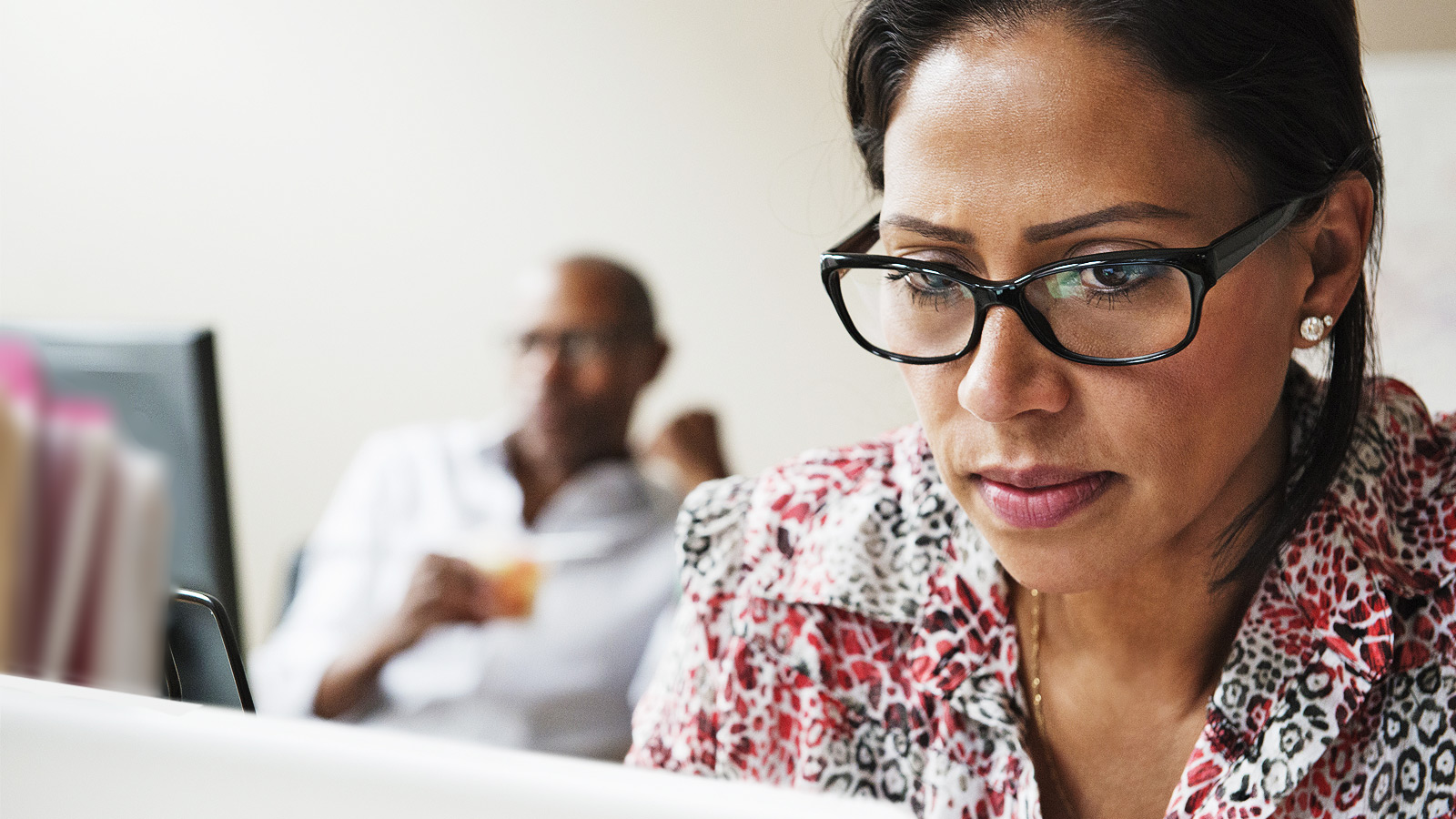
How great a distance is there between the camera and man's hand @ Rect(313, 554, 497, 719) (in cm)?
196

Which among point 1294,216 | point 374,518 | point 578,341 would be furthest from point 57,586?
point 374,518

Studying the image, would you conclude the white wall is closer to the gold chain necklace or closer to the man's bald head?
the man's bald head

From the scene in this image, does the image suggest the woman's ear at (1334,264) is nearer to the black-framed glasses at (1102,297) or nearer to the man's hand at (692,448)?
the black-framed glasses at (1102,297)

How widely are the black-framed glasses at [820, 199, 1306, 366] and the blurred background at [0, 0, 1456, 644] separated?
4.05ft

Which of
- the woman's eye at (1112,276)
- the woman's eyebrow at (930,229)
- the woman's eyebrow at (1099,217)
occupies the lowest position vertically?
the woman's eye at (1112,276)

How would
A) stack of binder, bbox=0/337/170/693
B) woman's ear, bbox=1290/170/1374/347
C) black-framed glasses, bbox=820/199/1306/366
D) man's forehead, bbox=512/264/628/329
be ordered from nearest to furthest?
stack of binder, bbox=0/337/170/693 → black-framed glasses, bbox=820/199/1306/366 → woman's ear, bbox=1290/170/1374/347 → man's forehead, bbox=512/264/628/329

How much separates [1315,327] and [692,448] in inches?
68.6

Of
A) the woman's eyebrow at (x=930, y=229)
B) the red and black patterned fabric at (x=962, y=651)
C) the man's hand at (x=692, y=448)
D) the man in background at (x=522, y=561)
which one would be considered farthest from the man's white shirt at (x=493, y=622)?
the woman's eyebrow at (x=930, y=229)

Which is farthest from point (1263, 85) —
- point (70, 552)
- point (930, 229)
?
point (70, 552)

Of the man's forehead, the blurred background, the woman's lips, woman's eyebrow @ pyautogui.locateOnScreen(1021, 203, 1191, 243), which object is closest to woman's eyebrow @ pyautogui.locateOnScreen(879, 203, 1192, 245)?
woman's eyebrow @ pyautogui.locateOnScreen(1021, 203, 1191, 243)

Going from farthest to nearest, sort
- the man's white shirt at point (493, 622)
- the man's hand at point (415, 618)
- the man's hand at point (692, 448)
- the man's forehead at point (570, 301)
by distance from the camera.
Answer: the man's hand at point (692, 448) < the man's forehead at point (570, 301) < the man's white shirt at point (493, 622) < the man's hand at point (415, 618)

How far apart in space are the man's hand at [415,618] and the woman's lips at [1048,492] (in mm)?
1445

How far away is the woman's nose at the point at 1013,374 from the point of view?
2.42 ft

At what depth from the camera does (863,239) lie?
0.90m
